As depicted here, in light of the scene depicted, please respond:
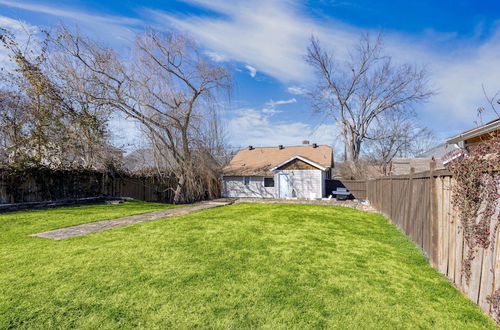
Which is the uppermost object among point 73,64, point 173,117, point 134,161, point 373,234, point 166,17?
point 166,17

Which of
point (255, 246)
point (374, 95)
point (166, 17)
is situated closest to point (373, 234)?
point (255, 246)

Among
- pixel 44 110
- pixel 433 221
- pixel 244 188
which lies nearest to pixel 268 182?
pixel 244 188

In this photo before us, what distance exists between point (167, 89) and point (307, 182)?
429 inches

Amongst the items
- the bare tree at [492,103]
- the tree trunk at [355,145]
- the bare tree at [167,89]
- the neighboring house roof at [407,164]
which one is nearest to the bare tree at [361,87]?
the tree trunk at [355,145]

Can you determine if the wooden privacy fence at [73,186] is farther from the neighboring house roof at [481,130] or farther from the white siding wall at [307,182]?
the neighboring house roof at [481,130]

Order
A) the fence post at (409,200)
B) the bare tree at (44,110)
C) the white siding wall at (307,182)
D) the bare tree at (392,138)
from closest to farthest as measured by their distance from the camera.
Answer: the fence post at (409,200) → the bare tree at (44,110) → the white siding wall at (307,182) → the bare tree at (392,138)

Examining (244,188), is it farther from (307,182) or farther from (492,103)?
(492,103)

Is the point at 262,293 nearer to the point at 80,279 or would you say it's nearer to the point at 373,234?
the point at 80,279

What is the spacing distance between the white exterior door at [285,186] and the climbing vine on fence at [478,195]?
52.8 ft

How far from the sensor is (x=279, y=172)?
63.3 feet

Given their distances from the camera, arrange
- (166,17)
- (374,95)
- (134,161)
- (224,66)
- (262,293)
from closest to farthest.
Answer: (262,293), (166,17), (224,66), (134,161), (374,95)

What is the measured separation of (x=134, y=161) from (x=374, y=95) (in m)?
20.3

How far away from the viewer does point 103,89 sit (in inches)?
546

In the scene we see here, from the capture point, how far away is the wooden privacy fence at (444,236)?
2.46 meters
